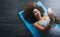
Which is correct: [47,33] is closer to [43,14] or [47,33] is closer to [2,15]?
[43,14]

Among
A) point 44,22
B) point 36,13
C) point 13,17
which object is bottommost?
point 44,22

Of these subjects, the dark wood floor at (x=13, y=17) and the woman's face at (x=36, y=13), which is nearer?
the woman's face at (x=36, y=13)

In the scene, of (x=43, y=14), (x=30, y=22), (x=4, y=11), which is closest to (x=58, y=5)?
(x=43, y=14)

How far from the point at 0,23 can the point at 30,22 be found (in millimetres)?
352

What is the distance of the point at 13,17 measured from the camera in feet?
5.90

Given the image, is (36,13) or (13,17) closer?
(36,13)

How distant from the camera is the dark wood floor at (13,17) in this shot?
5.46ft

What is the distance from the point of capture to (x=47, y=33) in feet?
4.86

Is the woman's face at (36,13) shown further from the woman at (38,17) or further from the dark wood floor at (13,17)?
the dark wood floor at (13,17)

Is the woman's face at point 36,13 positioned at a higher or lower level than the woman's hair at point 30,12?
lower

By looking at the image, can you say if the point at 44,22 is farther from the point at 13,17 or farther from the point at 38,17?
the point at 13,17

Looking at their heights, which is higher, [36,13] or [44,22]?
[36,13]

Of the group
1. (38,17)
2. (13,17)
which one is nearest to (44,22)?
(38,17)

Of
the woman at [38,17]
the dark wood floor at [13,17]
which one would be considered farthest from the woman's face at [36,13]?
the dark wood floor at [13,17]
